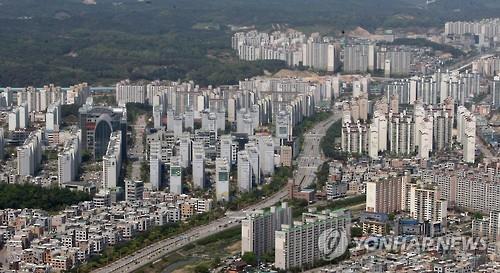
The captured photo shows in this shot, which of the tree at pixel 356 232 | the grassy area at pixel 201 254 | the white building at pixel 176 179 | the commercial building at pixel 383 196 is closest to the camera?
the grassy area at pixel 201 254

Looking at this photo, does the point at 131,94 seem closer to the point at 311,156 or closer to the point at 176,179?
the point at 311,156

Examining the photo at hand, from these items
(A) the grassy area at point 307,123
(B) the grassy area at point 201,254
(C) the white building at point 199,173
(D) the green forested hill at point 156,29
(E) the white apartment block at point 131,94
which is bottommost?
(B) the grassy area at point 201,254

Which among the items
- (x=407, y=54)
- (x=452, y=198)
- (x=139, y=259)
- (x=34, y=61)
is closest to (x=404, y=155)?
(x=452, y=198)

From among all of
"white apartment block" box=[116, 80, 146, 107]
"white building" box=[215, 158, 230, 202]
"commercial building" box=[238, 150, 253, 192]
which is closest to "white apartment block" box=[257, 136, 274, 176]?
"commercial building" box=[238, 150, 253, 192]

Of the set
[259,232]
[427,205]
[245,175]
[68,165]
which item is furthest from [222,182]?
[259,232]

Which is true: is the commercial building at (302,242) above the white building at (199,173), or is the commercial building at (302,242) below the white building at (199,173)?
below

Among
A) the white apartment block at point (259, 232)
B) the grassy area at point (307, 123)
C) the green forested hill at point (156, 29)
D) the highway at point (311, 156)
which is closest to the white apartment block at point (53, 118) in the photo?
the grassy area at point (307, 123)

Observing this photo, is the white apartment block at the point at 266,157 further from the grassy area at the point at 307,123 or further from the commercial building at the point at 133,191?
the commercial building at the point at 133,191

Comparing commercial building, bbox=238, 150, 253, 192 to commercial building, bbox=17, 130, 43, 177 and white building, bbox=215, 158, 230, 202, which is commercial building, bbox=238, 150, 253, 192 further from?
commercial building, bbox=17, 130, 43, 177
